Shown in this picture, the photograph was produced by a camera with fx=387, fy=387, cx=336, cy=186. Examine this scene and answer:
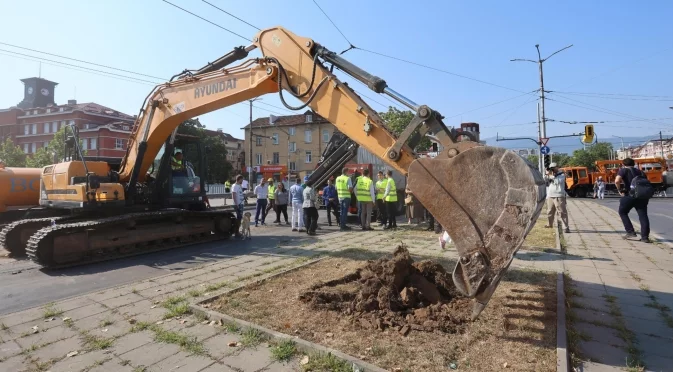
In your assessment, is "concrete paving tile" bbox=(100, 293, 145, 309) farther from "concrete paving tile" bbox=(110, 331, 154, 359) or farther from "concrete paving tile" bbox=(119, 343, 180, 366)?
"concrete paving tile" bbox=(119, 343, 180, 366)

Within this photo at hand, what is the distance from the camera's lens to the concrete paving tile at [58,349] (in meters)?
3.64

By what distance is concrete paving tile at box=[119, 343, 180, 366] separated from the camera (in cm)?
348

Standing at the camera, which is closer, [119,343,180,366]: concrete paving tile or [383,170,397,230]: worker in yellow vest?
[119,343,180,366]: concrete paving tile

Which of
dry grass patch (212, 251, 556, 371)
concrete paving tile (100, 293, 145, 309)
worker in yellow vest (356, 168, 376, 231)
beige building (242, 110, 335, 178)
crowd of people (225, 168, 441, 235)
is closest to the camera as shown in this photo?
dry grass patch (212, 251, 556, 371)

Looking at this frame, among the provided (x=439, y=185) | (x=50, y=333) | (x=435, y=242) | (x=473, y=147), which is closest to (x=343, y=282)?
(x=439, y=185)

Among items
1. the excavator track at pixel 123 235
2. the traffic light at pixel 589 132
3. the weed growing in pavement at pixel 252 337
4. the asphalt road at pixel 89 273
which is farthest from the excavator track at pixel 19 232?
the traffic light at pixel 589 132

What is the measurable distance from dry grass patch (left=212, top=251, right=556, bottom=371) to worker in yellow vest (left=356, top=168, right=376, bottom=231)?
6725 millimetres

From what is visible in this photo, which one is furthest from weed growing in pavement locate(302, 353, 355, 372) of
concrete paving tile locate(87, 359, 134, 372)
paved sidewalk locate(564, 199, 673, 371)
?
paved sidewalk locate(564, 199, 673, 371)

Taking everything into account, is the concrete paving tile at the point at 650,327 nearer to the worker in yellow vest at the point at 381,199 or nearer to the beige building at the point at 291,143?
the worker in yellow vest at the point at 381,199

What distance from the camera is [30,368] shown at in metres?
3.40

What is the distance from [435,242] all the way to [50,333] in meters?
7.51

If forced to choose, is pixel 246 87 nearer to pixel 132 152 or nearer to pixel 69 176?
pixel 132 152

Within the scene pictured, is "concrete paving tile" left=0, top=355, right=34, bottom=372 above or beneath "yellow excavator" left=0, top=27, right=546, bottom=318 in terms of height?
beneath

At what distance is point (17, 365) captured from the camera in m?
3.48
